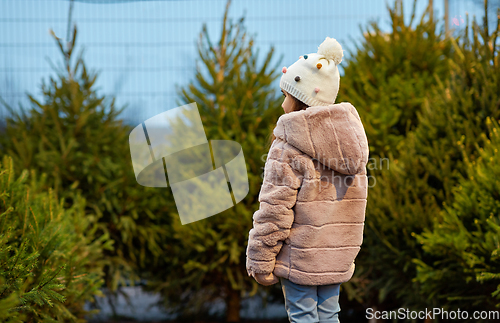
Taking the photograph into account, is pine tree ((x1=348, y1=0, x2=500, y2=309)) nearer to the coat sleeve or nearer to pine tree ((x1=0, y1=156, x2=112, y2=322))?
the coat sleeve

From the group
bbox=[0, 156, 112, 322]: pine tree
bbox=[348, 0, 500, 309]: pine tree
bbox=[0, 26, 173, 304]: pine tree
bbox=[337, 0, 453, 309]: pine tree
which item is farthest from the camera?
bbox=[0, 26, 173, 304]: pine tree

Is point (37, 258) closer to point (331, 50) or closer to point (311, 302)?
point (311, 302)

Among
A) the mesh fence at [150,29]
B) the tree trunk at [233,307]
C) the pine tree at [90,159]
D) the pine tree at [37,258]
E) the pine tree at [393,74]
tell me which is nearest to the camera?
the pine tree at [37,258]

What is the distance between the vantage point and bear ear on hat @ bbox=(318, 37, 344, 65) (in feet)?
6.18

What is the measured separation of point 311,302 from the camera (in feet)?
6.29

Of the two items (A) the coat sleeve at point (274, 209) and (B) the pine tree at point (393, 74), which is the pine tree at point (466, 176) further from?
(A) the coat sleeve at point (274, 209)

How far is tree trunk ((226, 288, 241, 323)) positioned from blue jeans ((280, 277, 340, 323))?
84.4 inches

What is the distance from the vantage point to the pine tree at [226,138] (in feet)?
11.9

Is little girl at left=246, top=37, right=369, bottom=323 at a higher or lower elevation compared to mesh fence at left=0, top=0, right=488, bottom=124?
lower

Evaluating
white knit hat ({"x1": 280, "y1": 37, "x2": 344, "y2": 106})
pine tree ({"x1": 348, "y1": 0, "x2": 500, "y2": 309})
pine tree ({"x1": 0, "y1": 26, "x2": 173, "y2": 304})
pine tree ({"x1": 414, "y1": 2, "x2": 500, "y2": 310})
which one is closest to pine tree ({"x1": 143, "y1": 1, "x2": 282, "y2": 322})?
pine tree ({"x1": 0, "y1": 26, "x2": 173, "y2": 304})

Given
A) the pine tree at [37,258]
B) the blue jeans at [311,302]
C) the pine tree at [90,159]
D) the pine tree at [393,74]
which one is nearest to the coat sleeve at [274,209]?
the blue jeans at [311,302]

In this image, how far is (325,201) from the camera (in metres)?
1.88

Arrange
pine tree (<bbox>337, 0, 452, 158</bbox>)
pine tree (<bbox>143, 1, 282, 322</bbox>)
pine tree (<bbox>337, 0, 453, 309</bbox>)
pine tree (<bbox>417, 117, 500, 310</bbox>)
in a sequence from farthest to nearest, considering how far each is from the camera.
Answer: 1. pine tree (<bbox>337, 0, 452, 158</bbox>)
2. pine tree (<bbox>143, 1, 282, 322</bbox>)
3. pine tree (<bbox>337, 0, 453, 309</bbox>)
4. pine tree (<bbox>417, 117, 500, 310</bbox>)

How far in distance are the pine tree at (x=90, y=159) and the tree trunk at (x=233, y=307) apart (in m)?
0.80
